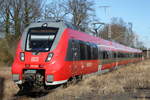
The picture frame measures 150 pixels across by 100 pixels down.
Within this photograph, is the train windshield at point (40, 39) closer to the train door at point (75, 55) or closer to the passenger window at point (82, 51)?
the train door at point (75, 55)

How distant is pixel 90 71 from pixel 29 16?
2235 cm

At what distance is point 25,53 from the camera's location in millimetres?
12852

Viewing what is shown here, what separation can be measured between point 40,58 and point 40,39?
1020mm

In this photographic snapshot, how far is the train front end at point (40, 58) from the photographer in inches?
484

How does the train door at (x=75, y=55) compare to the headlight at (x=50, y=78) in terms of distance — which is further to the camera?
the train door at (x=75, y=55)

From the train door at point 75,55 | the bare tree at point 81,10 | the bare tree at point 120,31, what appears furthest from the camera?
the bare tree at point 120,31

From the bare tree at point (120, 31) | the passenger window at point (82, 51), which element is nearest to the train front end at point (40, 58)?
the passenger window at point (82, 51)

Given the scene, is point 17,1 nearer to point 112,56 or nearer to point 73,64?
point 112,56

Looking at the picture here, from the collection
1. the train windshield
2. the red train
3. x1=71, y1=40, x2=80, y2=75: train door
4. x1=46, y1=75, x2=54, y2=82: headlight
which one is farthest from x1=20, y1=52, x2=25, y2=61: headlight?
x1=71, y1=40, x2=80, y2=75: train door

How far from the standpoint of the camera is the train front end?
→ 40.4 ft

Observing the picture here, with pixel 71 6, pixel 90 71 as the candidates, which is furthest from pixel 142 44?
pixel 90 71

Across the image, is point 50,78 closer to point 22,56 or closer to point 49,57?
point 49,57

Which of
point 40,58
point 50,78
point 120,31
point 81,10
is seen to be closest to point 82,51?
point 40,58

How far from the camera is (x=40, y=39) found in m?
13.2
